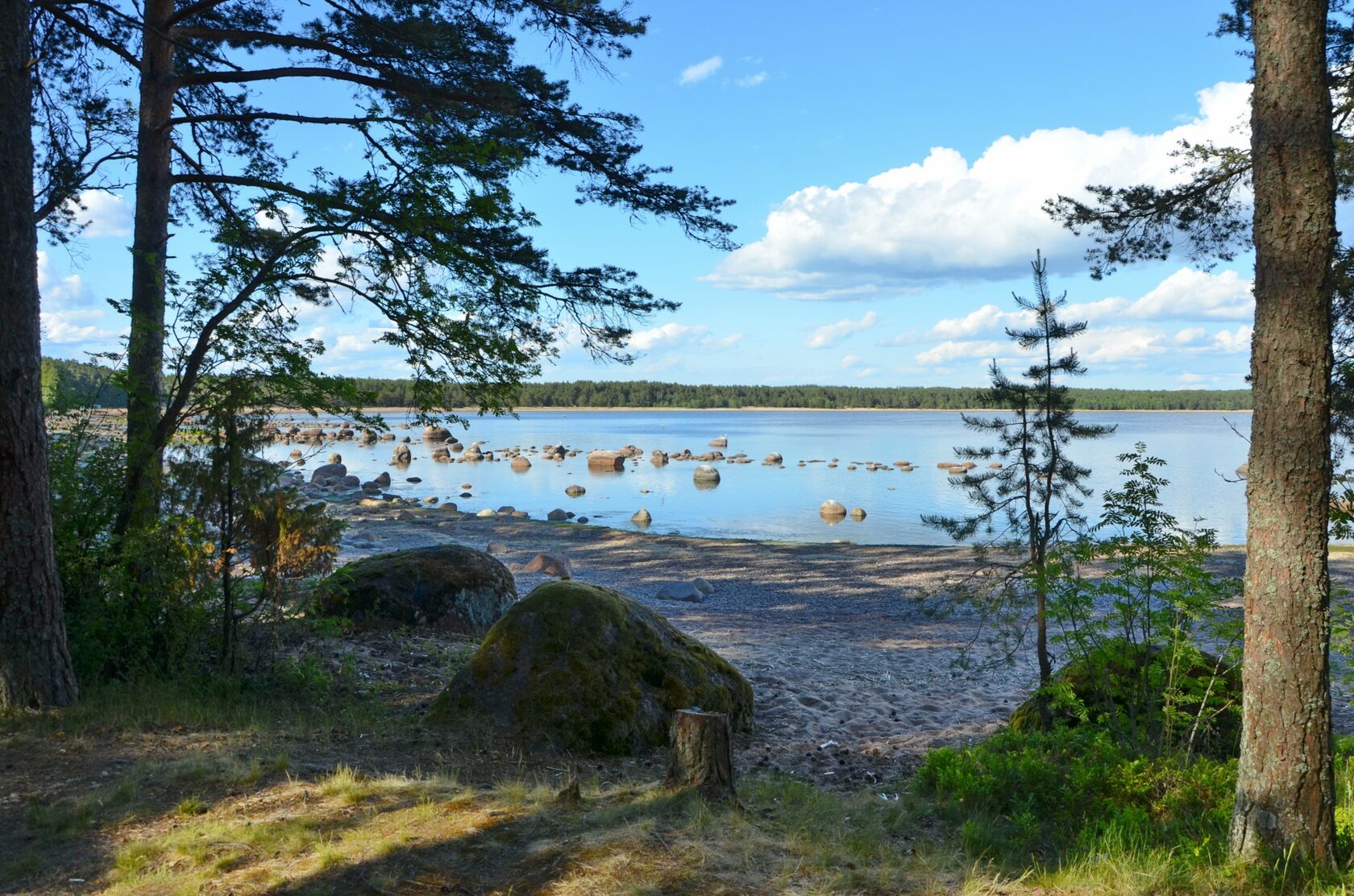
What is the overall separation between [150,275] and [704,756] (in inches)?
271

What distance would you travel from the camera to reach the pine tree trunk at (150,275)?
24.0ft

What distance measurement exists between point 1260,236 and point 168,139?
9.39m

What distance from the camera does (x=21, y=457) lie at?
6.59 m

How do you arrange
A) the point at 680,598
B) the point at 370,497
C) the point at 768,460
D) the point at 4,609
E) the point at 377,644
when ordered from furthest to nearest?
the point at 768,460, the point at 370,497, the point at 680,598, the point at 377,644, the point at 4,609

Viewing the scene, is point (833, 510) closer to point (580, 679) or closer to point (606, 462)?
point (606, 462)

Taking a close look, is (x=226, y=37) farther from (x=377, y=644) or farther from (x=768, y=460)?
(x=768, y=460)

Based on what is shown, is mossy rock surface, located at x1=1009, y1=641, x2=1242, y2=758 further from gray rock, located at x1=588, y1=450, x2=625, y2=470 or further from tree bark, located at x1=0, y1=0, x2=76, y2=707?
gray rock, located at x1=588, y1=450, x2=625, y2=470

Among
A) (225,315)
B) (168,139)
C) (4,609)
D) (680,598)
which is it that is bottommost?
(680,598)

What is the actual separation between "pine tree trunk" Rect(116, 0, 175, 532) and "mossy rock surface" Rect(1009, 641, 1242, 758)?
21.9ft

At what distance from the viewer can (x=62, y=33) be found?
10.6m

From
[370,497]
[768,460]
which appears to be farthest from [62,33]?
[768,460]

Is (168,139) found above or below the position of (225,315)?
above

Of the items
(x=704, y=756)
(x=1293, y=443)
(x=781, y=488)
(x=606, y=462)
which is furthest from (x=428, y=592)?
(x=606, y=462)

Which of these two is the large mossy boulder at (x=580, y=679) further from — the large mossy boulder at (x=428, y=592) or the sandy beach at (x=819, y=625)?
the large mossy boulder at (x=428, y=592)
